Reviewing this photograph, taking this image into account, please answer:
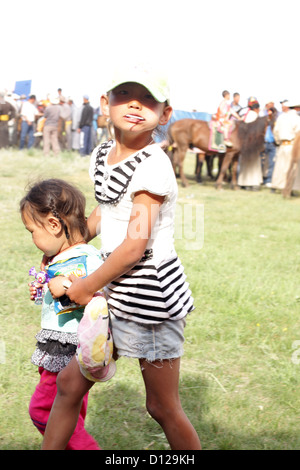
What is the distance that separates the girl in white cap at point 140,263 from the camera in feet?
6.44

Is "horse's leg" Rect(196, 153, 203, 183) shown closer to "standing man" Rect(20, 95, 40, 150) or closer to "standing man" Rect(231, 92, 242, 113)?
"standing man" Rect(231, 92, 242, 113)

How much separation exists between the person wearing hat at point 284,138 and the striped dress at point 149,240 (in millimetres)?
11808

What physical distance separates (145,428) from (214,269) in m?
2.94

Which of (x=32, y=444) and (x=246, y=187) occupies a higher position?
(x=32, y=444)

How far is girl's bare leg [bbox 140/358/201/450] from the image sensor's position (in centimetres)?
207

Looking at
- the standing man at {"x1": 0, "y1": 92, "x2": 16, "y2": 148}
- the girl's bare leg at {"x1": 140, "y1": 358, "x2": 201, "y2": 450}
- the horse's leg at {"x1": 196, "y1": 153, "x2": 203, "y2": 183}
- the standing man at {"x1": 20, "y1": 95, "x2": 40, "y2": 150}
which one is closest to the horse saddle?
the horse's leg at {"x1": 196, "y1": 153, "x2": 203, "y2": 183}

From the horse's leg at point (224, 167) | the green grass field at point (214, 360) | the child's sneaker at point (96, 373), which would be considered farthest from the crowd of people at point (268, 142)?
the child's sneaker at point (96, 373)

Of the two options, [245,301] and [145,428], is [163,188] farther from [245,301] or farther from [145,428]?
[245,301]

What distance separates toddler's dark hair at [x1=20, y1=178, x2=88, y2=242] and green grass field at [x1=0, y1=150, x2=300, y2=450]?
0.26 meters

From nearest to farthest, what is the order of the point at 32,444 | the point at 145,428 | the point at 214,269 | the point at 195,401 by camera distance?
1. the point at 32,444
2. the point at 145,428
3. the point at 195,401
4. the point at 214,269

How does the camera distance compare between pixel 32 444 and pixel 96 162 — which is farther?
pixel 32 444

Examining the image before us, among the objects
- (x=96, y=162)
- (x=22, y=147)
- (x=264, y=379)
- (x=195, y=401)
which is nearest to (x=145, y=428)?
(x=195, y=401)

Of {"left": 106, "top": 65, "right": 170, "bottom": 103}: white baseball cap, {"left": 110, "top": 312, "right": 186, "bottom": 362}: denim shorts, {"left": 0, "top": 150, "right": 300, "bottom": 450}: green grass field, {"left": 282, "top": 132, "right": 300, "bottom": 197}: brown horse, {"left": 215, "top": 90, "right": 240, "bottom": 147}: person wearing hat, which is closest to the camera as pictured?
{"left": 106, "top": 65, "right": 170, "bottom": 103}: white baseball cap

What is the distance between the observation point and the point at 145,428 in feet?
9.37
